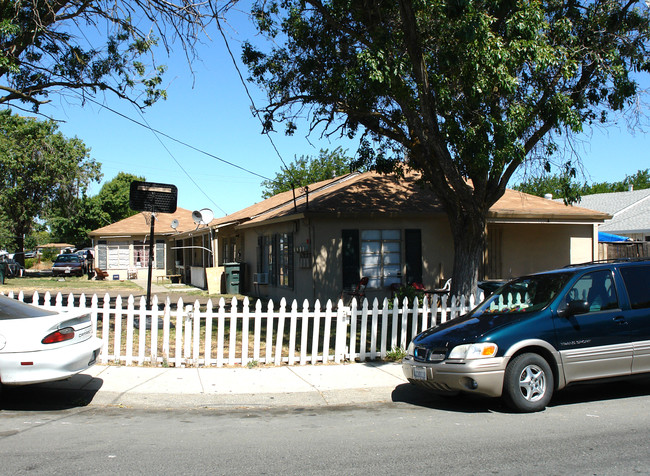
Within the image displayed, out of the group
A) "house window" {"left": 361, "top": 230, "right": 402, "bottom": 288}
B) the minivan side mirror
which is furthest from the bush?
the minivan side mirror

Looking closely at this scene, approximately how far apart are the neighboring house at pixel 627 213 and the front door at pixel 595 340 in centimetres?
2186

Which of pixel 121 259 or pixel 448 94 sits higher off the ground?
pixel 448 94

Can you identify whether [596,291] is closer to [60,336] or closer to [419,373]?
[419,373]

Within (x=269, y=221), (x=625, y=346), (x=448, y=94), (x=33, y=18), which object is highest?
(x=33, y=18)

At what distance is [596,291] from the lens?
6668 millimetres

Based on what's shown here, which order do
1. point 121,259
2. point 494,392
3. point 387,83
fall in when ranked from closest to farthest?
point 494,392 < point 387,83 < point 121,259

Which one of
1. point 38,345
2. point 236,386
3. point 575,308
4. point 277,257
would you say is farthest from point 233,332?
point 277,257

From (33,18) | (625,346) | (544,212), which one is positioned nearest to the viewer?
(625,346)

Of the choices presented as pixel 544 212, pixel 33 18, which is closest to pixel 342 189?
pixel 544 212

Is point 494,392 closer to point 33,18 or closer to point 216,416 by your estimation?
point 216,416

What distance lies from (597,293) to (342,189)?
10.2m

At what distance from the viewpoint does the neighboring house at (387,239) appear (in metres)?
14.5

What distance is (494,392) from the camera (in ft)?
19.9

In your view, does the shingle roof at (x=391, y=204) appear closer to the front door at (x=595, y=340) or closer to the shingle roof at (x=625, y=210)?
the front door at (x=595, y=340)
